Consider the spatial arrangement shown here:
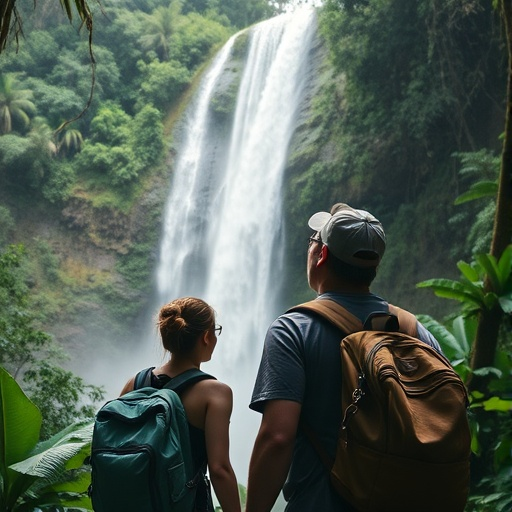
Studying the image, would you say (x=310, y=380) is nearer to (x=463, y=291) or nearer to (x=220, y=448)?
(x=220, y=448)

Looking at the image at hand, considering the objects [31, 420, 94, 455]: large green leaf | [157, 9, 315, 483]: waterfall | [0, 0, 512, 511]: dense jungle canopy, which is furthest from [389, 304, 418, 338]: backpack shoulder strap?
[157, 9, 315, 483]: waterfall

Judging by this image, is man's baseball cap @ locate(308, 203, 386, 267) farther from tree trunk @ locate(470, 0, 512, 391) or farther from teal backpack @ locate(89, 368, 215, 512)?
tree trunk @ locate(470, 0, 512, 391)

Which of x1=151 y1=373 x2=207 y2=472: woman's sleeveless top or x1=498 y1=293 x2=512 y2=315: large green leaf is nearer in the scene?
x1=151 y1=373 x2=207 y2=472: woman's sleeveless top

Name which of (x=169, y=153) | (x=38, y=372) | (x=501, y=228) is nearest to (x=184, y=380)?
(x=501, y=228)

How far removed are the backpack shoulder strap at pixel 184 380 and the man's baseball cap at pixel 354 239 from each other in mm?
631

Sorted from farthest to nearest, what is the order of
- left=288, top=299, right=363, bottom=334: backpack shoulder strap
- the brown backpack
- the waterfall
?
the waterfall, left=288, top=299, right=363, bottom=334: backpack shoulder strap, the brown backpack

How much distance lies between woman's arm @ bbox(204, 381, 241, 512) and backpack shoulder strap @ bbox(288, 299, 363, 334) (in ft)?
1.35

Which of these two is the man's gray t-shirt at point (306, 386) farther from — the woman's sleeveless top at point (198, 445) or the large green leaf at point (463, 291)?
the large green leaf at point (463, 291)

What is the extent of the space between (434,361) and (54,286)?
22.4 meters

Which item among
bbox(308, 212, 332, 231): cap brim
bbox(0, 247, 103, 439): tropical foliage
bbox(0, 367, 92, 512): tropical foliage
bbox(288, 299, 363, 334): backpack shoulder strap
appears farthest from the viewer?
bbox(0, 247, 103, 439): tropical foliage

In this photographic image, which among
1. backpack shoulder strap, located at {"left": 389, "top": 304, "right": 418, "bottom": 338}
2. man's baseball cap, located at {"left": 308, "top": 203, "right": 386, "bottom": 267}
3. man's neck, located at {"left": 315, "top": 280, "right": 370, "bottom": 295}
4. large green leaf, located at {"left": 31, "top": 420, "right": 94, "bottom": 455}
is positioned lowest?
large green leaf, located at {"left": 31, "top": 420, "right": 94, "bottom": 455}

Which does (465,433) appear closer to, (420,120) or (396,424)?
(396,424)

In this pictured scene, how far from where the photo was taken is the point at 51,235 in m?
24.6

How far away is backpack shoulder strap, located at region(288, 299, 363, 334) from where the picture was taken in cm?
218
